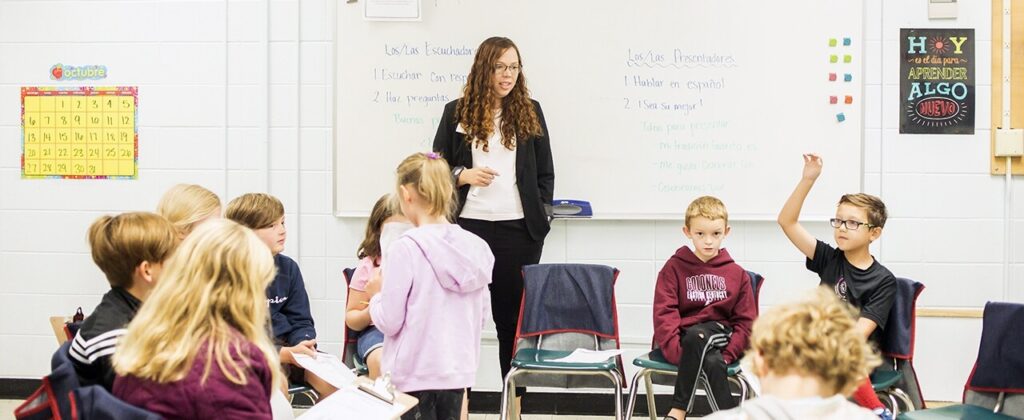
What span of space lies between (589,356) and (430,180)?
1.06 metres

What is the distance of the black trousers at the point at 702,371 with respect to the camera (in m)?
3.24

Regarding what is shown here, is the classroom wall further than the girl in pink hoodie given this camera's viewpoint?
Yes

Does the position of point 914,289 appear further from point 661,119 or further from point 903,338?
point 661,119

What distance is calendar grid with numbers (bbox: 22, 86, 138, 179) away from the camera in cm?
439

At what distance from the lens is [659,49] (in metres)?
4.18

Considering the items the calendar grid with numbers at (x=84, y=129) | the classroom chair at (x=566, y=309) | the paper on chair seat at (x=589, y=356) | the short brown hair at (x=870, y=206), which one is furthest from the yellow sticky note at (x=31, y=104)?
the short brown hair at (x=870, y=206)

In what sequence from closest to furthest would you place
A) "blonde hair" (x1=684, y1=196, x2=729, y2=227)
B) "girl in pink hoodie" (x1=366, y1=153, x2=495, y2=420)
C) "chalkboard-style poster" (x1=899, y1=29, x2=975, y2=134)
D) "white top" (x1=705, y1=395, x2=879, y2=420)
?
"white top" (x1=705, y1=395, x2=879, y2=420)
"girl in pink hoodie" (x1=366, y1=153, x2=495, y2=420)
"blonde hair" (x1=684, y1=196, x2=729, y2=227)
"chalkboard-style poster" (x1=899, y1=29, x2=975, y2=134)

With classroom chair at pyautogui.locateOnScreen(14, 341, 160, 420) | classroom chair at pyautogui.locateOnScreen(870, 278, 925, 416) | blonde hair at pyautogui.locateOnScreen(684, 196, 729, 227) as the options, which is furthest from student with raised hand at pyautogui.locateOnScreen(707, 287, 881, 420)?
blonde hair at pyautogui.locateOnScreen(684, 196, 729, 227)

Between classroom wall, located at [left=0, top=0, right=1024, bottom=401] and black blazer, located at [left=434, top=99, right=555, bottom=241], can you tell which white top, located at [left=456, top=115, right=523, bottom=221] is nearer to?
black blazer, located at [left=434, top=99, right=555, bottom=241]

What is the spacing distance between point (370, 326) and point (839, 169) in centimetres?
209

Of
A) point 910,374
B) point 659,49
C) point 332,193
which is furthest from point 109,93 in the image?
point 910,374

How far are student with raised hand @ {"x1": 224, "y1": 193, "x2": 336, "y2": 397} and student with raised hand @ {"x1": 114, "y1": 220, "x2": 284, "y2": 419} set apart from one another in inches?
47.9

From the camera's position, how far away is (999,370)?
116 inches

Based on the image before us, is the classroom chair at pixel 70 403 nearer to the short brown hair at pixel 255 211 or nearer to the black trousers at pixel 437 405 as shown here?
the black trousers at pixel 437 405
